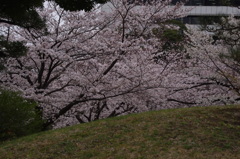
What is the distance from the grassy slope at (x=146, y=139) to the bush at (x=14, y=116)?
81cm

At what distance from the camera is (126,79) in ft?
37.0

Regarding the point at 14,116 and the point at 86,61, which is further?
the point at 86,61

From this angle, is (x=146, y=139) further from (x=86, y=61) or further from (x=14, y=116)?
(x=86, y=61)

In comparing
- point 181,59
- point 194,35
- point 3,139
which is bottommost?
point 3,139

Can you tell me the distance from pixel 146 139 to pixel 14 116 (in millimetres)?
4096

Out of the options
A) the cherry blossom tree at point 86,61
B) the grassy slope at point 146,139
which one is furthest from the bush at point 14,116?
the cherry blossom tree at point 86,61

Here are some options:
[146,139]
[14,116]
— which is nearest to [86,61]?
[14,116]

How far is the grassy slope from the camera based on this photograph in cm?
587

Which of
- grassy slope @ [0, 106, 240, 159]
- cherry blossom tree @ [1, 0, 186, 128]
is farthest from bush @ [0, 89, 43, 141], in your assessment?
cherry blossom tree @ [1, 0, 186, 128]

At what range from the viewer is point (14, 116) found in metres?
8.30

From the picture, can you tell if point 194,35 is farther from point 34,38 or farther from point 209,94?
point 34,38

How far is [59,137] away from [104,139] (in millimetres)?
1378

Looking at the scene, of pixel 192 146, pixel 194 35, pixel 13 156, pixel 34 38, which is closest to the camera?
pixel 192 146

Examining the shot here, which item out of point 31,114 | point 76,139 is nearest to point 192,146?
point 76,139
